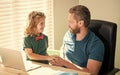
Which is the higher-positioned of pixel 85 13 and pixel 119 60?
pixel 85 13

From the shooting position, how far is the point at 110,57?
8.03ft

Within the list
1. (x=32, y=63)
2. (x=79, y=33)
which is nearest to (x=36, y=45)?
(x=32, y=63)

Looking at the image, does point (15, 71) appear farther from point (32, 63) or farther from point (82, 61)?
point (82, 61)

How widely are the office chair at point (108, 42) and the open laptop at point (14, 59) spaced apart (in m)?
0.63

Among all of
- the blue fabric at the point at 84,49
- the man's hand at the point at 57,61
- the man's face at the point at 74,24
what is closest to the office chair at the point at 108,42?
the blue fabric at the point at 84,49

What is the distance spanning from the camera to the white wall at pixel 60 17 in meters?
3.63

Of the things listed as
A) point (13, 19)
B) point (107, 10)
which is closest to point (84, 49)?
point (107, 10)

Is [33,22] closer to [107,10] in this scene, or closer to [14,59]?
[14,59]

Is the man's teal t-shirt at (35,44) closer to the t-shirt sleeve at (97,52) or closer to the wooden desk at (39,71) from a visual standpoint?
the wooden desk at (39,71)

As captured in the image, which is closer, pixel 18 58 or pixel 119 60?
pixel 18 58

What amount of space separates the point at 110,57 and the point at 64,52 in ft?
1.72

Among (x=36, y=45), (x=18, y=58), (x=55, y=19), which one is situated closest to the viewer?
(x=18, y=58)

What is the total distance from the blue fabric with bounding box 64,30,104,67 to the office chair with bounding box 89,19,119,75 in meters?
0.06

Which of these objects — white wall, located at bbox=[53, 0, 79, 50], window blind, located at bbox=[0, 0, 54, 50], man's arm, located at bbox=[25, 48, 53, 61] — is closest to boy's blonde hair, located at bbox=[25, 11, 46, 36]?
man's arm, located at bbox=[25, 48, 53, 61]
